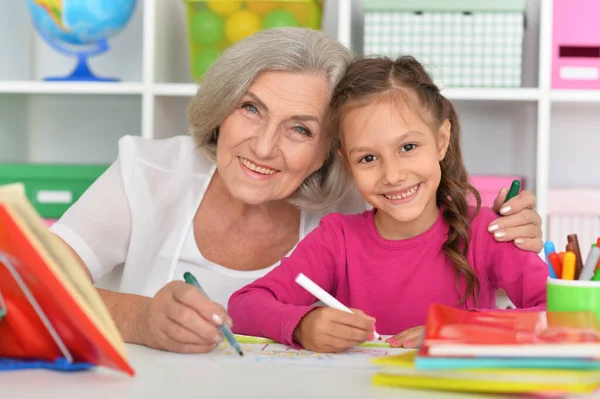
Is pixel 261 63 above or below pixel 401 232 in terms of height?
above

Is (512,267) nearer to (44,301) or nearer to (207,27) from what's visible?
(44,301)

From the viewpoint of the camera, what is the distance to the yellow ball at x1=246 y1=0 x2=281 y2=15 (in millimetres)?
2172

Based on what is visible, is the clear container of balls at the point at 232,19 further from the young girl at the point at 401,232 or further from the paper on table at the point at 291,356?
the paper on table at the point at 291,356

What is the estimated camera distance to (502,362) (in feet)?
2.43

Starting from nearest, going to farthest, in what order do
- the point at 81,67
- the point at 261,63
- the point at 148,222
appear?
the point at 261,63
the point at 148,222
the point at 81,67

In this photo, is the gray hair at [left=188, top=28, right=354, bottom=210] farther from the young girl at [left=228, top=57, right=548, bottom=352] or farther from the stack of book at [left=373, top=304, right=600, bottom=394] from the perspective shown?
the stack of book at [left=373, top=304, right=600, bottom=394]

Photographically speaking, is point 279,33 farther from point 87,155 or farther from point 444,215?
point 87,155

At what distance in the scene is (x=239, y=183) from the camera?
1.59 m

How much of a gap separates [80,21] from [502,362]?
181 centimetres

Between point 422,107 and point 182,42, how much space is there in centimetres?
138

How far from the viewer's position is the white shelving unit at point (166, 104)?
2238mm

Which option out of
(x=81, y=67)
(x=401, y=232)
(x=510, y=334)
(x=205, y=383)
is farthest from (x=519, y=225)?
(x=81, y=67)

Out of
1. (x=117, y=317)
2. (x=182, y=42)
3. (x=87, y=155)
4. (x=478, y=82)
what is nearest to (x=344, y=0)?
(x=478, y=82)

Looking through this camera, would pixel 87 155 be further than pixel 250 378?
Yes
